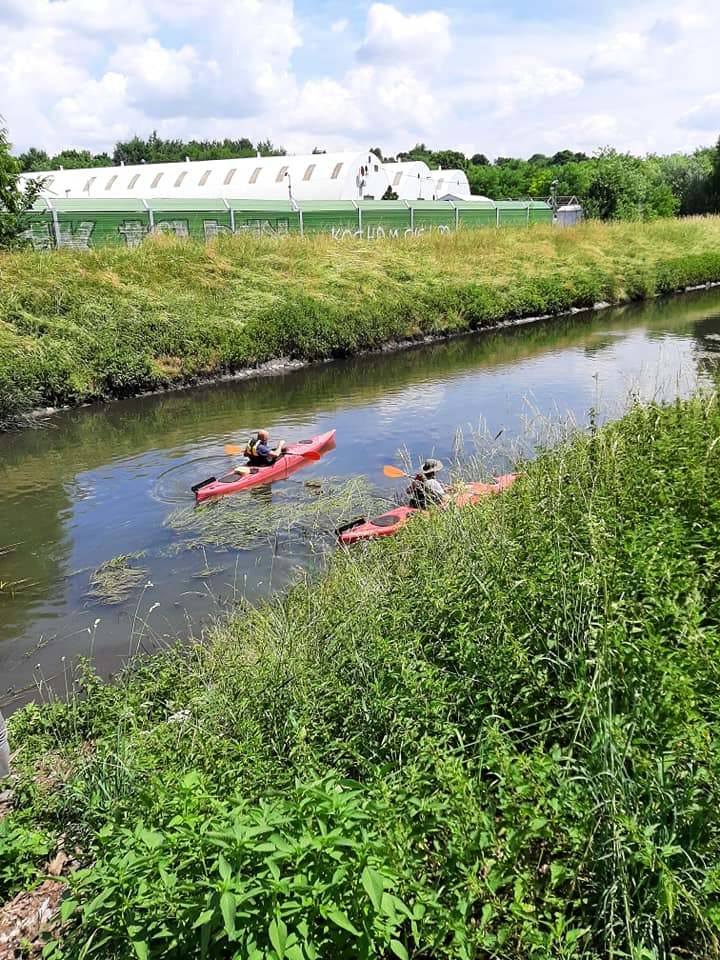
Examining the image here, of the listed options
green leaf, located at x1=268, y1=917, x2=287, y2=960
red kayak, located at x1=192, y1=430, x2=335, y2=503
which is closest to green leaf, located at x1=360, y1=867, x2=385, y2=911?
green leaf, located at x1=268, y1=917, x2=287, y2=960

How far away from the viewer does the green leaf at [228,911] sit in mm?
1972

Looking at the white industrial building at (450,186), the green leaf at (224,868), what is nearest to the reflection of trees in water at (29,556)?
the green leaf at (224,868)

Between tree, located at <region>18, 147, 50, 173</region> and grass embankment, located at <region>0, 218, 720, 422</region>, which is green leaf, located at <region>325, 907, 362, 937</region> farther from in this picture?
tree, located at <region>18, 147, 50, 173</region>

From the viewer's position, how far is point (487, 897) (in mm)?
2549

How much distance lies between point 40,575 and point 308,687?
5.66 meters

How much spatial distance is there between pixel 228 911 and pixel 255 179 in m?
39.6

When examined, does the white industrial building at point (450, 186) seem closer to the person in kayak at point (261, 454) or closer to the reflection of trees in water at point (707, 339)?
the reflection of trees in water at point (707, 339)

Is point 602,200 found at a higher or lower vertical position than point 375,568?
higher

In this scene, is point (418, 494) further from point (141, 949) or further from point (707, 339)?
point (707, 339)

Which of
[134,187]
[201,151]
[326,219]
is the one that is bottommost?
[326,219]

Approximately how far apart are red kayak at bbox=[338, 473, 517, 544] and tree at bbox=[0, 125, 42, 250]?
1310 centimetres

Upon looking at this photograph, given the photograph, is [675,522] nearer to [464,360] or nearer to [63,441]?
[63,441]

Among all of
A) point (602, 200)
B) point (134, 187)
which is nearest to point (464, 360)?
point (602, 200)

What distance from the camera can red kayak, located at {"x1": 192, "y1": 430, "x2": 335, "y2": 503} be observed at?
1015 centimetres
